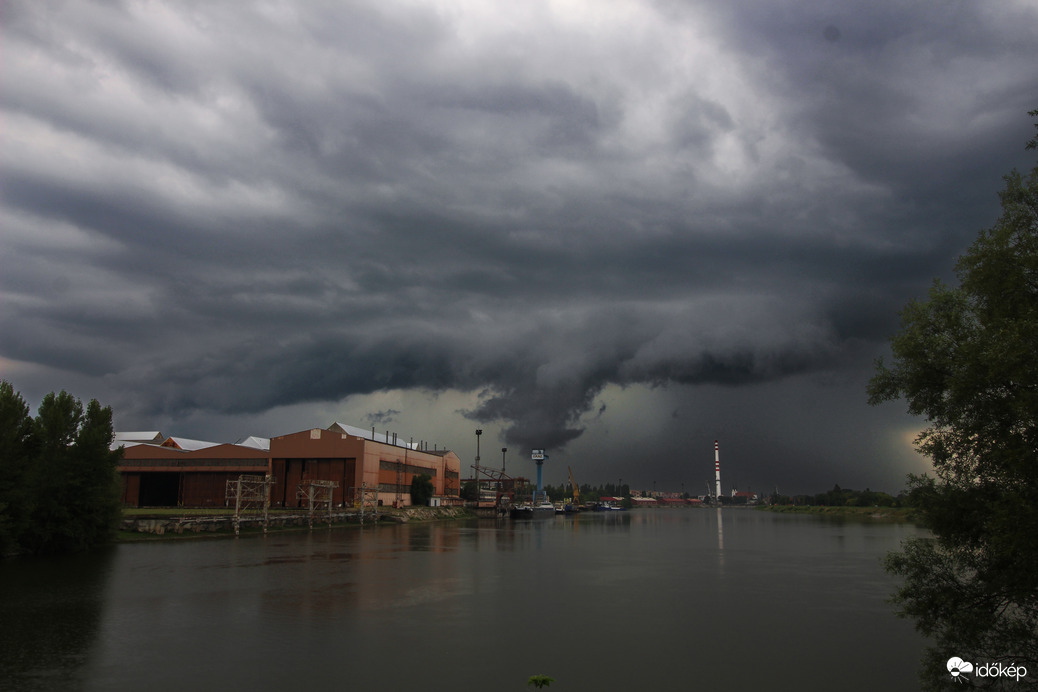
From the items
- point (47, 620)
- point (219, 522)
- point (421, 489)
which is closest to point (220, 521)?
point (219, 522)

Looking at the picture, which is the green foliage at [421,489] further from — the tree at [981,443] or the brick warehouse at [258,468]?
the tree at [981,443]

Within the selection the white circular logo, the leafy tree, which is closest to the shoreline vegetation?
the white circular logo

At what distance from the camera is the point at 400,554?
56688 millimetres

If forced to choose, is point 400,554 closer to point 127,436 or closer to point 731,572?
point 731,572

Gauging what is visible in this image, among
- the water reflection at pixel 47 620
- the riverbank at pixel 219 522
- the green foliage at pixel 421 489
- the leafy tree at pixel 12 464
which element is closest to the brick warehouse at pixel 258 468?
the riverbank at pixel 219 522

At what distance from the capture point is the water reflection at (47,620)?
19156 millimetres

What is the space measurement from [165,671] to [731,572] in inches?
1532

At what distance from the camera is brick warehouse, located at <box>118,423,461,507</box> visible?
108m

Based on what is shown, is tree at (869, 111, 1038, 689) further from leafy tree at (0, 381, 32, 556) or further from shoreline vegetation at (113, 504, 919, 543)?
leafy tree at (0, 381, 32, 556)

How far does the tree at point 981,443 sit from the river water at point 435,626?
17.8 ft

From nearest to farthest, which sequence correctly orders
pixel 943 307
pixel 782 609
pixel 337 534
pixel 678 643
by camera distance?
pixel 943 307, pixel 678 643, pixel 782 609, pixel 337 534

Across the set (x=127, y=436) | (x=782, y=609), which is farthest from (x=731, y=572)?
(x=127, y=436)

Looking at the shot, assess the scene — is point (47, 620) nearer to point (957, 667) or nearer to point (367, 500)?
point (957, 667)

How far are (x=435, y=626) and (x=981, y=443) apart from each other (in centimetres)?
2039
